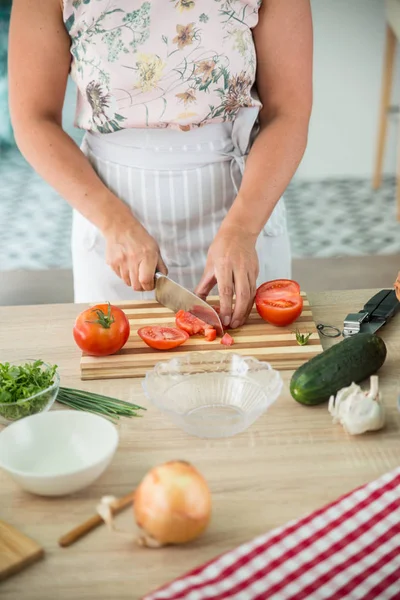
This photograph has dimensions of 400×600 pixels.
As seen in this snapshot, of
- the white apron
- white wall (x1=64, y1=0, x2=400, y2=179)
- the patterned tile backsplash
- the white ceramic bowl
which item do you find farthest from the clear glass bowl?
the patterned tile backsplash

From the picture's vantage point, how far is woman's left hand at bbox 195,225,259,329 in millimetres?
1541

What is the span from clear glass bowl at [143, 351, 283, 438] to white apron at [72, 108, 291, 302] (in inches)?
24.1

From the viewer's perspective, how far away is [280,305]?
154 cm

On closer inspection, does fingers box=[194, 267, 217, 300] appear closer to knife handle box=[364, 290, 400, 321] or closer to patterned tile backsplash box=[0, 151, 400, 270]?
knife handle box=[364, 290, 400, 321]

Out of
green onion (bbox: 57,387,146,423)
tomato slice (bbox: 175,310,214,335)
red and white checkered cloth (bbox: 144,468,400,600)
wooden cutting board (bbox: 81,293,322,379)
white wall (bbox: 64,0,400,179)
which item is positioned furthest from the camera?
white wall (bbox: 64,0,400,179)

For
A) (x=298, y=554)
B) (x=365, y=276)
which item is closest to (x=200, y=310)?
(x=298, y=554)

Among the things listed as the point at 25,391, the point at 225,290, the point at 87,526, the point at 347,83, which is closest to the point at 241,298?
the point at 225,290

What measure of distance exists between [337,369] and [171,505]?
1.54 feet

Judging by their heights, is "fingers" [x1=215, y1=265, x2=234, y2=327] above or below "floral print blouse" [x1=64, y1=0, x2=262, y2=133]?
below

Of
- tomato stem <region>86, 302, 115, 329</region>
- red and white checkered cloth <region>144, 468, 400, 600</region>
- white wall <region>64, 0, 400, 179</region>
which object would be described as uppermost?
→ red and white checkered cloth <region>144, 468, 400, 600</region>

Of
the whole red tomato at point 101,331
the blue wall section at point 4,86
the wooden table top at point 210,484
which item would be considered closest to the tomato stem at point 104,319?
the whole red tomato at point 101,331

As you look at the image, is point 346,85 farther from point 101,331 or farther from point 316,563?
point 316,563

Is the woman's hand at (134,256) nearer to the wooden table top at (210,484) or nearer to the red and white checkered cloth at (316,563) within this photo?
the wooden table top at (210,484)

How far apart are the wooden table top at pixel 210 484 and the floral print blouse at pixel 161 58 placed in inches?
27.5
